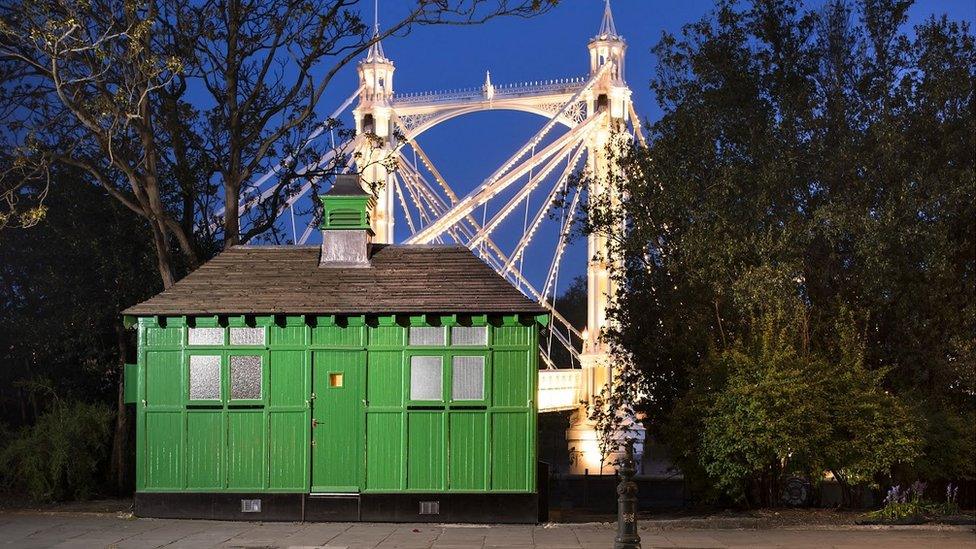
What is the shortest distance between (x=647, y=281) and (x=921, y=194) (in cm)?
485

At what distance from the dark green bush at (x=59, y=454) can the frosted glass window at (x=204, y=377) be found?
3.56 metres

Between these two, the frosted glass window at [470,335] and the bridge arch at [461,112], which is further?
the bridge arch at [461,112]

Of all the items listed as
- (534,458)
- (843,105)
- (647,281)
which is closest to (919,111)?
(843,105)

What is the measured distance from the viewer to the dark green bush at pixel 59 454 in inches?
715

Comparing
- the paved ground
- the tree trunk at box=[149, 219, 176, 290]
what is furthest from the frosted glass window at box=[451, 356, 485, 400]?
the tree trunk at box=[149, 219, 176, 290]

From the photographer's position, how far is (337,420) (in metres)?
15.7

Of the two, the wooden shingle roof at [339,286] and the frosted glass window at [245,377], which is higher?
the wooden shingle roof at [339,286]

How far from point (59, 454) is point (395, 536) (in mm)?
6510

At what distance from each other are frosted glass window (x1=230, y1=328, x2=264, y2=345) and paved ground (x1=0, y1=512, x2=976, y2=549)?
224 centimetres

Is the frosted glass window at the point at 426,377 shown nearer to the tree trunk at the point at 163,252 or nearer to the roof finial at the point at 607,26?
the tree trunk at the point at 163,252

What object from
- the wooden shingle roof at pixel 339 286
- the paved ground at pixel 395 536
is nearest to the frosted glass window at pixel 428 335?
the wooden shingle roof at pixel 339 286

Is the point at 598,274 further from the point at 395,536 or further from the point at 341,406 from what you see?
the point at 395,536

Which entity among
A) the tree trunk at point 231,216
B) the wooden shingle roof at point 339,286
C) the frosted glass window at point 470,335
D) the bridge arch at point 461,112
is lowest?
the frosted glass window at point 470,335

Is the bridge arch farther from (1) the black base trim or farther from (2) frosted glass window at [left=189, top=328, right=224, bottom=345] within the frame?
(1) the black base trim
